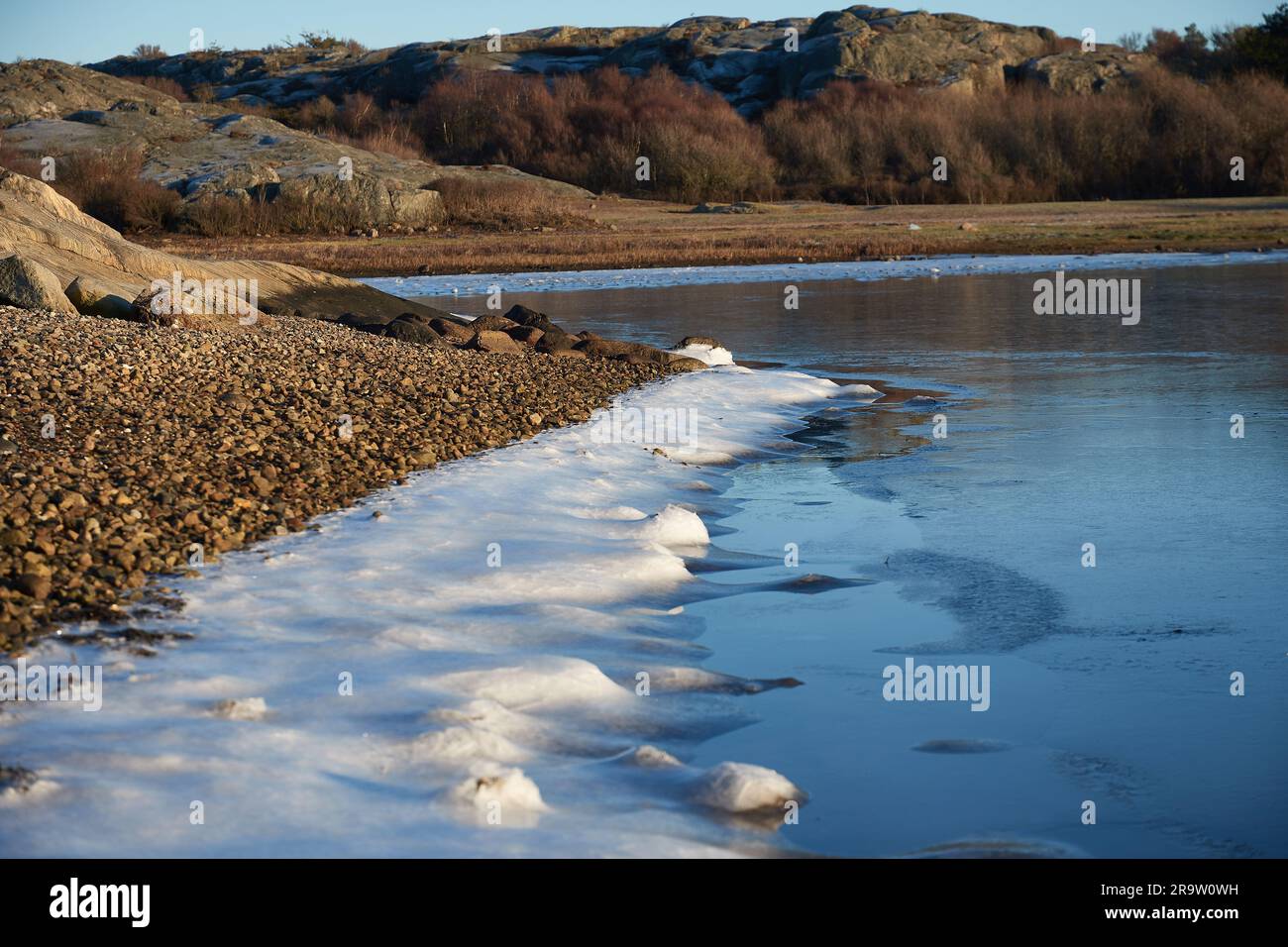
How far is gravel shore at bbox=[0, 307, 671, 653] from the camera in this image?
6.45 metres

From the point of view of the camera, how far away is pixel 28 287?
14.7 meters

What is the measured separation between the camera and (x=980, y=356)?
→ 1688cm

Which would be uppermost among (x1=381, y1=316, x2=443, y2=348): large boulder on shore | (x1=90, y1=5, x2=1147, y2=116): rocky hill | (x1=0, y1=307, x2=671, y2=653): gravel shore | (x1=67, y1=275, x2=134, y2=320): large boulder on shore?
(x1=90, y1=5, x2=1147, y2=116): rocky hill

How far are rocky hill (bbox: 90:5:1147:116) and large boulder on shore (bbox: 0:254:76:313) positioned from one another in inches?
2106

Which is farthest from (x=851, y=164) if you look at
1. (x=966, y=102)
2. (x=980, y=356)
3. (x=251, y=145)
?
(x=980, y=356)

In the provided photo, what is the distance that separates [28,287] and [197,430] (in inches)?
262

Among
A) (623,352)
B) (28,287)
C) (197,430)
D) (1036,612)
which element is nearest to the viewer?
(1036,612)

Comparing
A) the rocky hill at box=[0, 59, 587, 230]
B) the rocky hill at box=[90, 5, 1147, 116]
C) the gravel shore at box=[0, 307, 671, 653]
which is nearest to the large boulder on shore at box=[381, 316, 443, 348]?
the gravel shore at box=[0, 307, 671, 653]

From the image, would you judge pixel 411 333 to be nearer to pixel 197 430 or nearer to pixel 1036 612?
pixel 197 430

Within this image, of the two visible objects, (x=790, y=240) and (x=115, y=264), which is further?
(x=790, y=240)

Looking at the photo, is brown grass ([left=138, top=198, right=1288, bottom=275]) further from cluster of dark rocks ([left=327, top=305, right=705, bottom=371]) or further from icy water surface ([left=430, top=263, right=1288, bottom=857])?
icy water surface ([left=430, top=263, right=1288, bottom=857])

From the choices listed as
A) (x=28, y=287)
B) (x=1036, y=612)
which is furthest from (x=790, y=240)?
(x=1036, y=612)
